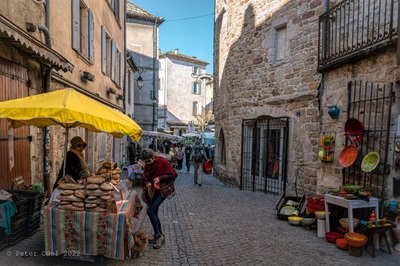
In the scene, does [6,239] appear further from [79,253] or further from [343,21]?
[343,21]

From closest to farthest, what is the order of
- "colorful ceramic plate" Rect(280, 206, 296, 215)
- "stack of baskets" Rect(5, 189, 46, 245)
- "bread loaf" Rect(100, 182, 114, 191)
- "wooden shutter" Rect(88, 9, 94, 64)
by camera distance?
"bread loaf" Rect(100, 182, 114, 191), "stack of baskets" Rect(5, 189, 46, 245), "colorful ceramic plate" Rect(280, 206, 296, 215), "wooden shutter" Rect(88, 9, 94, 64)

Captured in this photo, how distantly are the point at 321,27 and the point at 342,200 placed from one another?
446 cm

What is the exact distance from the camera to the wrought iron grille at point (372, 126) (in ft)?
15.1

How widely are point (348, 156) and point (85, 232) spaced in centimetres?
462

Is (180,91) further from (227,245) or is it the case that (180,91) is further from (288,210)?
(227,245)

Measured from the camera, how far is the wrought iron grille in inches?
182

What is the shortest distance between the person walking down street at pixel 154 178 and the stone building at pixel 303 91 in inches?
131

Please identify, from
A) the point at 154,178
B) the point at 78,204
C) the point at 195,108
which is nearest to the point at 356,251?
the point at 154,178

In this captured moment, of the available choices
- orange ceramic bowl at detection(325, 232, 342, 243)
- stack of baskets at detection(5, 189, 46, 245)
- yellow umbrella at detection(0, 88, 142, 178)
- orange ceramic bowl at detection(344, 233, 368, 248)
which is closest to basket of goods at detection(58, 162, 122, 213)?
yellow umbrella at detection(0, 88, 142, 178)

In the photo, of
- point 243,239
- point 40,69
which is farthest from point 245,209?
point 40,69

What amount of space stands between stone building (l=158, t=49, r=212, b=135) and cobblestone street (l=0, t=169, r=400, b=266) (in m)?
28.6

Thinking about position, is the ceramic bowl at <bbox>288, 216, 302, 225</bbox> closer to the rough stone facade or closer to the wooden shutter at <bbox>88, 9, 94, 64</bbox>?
the rough stone facade

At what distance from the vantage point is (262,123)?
9.18 meters

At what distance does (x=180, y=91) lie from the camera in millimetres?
38188
